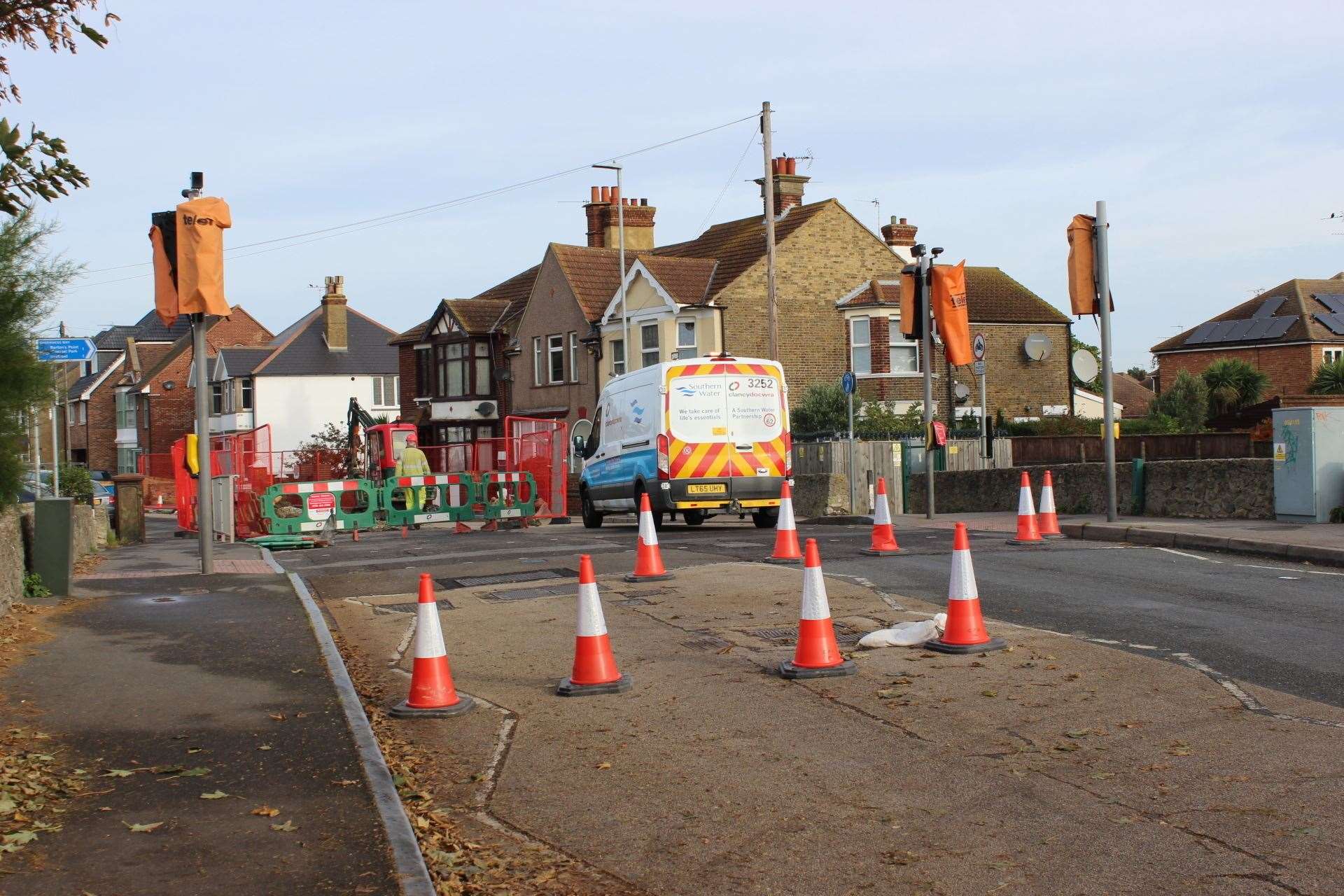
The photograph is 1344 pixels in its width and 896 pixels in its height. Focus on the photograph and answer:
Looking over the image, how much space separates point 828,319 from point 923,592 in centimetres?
2905

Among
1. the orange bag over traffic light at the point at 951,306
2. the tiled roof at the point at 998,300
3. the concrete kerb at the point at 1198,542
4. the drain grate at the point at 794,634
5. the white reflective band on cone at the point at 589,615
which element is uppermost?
the tiled roof at the point at 998,300

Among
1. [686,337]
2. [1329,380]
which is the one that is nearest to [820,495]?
[686,337]

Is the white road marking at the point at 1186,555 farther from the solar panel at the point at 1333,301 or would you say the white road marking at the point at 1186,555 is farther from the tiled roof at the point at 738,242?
the solar panel at the point at 1333,301

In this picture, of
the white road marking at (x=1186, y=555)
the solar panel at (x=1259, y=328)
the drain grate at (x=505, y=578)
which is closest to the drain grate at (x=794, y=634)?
the drain grate at (x=505, y=578)

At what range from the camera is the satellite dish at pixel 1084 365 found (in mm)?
25372

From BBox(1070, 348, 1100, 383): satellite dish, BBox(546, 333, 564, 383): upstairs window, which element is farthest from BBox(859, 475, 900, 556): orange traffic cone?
BBox(546, 333, 564, 383): upstairs window

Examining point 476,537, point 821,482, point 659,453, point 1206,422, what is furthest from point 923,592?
point 1206,422

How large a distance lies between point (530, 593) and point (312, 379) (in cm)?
5746

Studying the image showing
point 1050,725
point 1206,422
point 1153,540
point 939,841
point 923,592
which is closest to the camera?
point 939,841

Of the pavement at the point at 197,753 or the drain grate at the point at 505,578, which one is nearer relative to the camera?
the pavement at the point at 197,753

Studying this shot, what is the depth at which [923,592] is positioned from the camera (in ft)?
38.1

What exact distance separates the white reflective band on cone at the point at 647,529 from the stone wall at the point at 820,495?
466 inches

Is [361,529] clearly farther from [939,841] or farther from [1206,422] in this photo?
[1206,422]

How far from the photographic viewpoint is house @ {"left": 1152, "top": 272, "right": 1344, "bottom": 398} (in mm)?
61656
